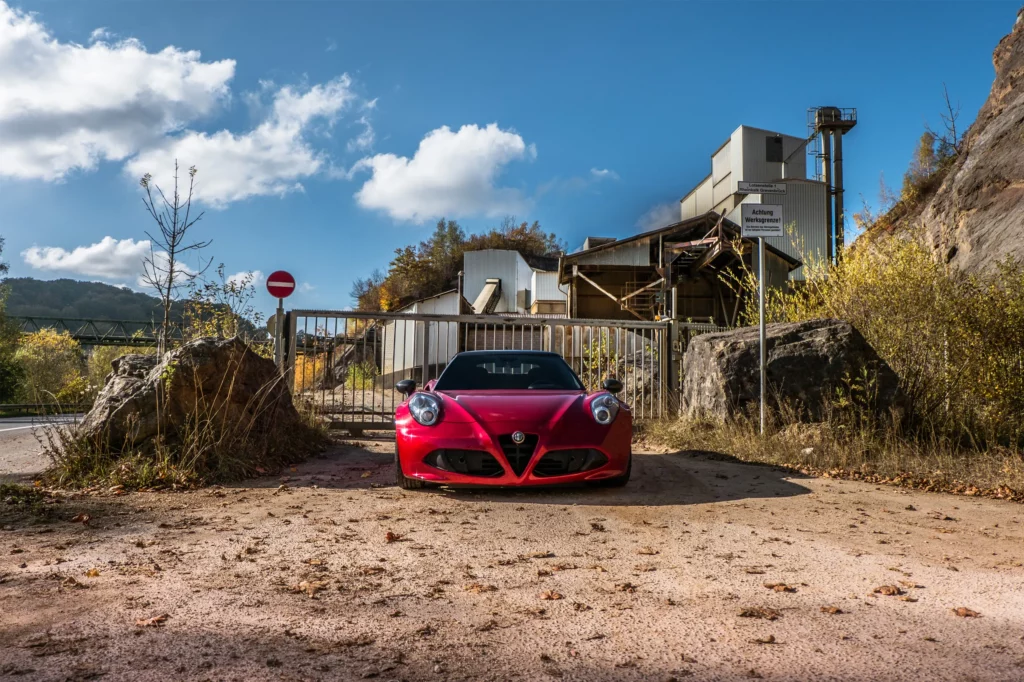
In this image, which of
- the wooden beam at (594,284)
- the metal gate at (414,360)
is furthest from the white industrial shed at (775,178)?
the metal gate at (414,360)

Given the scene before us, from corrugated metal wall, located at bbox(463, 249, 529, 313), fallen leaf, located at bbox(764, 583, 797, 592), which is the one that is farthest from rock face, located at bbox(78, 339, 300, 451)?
corrugated metal wall, located at bbox(463, 249, 529, 313)

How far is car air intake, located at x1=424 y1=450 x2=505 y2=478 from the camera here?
236 inches

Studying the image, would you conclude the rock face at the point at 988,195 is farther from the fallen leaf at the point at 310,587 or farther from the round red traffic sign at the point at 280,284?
the fallen leaf at the point at 310,587

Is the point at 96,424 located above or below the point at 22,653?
above

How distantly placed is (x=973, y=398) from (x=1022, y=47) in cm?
1382

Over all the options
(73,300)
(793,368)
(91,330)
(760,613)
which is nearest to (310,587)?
(760,613)

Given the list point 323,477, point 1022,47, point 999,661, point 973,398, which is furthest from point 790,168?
point 999,661

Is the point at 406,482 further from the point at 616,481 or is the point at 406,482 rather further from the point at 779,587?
the point at 779,587

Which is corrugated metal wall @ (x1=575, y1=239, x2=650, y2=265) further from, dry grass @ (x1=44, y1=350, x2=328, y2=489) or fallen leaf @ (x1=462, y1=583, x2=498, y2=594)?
fallen leaf @ (x1=462, y1=583, x2=498, y2=594)

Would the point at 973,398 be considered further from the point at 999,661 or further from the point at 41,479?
the point at 41,479

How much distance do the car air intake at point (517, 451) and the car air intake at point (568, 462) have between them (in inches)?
4.3

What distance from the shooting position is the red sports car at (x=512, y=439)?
5.98 metres

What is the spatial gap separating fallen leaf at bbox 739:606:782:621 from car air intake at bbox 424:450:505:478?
3.00 meters

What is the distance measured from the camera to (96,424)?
23.1ft
